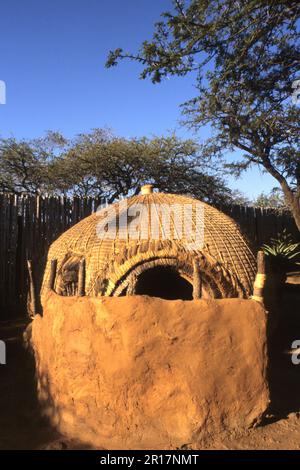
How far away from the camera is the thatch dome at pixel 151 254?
13.9 feet

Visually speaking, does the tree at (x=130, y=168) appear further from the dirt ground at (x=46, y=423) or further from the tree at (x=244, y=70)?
the dirt ground at (x=46, y=423)

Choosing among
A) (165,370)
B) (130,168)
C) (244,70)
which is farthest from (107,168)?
(165,370)

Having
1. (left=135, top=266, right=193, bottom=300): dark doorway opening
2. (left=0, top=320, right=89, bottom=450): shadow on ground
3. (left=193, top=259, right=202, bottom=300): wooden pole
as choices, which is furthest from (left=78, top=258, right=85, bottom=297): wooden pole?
(left=135, top=266, right=193, bottom=300): dark doorway opening

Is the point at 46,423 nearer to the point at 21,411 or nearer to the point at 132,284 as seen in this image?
the point at 21,411

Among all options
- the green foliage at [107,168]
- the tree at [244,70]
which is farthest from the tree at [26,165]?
the tree at [244,70]

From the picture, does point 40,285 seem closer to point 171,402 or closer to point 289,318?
point 171,402

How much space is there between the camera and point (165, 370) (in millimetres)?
3422

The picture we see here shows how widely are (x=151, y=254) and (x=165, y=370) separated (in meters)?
1.25

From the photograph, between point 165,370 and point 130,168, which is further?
point 130,168

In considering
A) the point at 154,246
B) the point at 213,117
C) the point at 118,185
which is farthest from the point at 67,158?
the point at 154,246

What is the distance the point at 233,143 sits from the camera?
460 inches

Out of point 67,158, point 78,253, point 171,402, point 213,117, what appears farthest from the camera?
point 67,158
